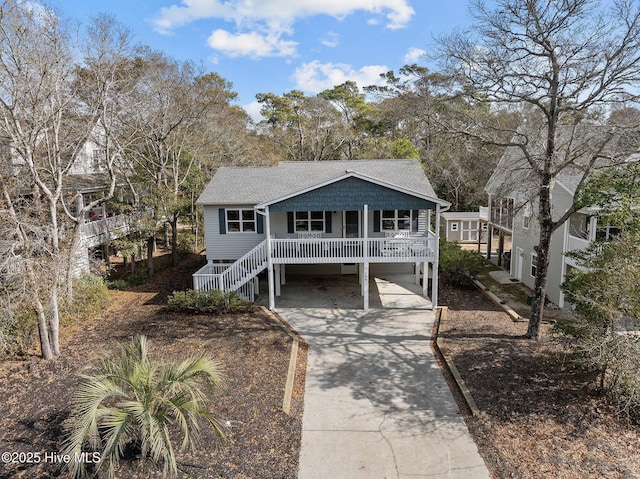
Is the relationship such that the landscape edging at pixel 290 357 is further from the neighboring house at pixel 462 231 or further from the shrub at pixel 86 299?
the neighboring house at pixel 462 231

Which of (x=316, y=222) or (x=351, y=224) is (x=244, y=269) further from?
(x=351, y=224)

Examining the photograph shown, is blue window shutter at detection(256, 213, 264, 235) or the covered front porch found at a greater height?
blue window shutter at detection(256, 213, 264, 235)

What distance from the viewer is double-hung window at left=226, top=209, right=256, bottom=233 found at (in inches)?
702

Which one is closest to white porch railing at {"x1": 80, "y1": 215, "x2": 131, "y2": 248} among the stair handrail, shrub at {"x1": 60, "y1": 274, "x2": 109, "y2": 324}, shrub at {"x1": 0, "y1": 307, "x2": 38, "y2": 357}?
shrub at {"x1": 60, "y1": 274, "x2": 109, "y2": 324}

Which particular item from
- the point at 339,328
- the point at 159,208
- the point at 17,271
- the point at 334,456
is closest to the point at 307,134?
the point at 159,208

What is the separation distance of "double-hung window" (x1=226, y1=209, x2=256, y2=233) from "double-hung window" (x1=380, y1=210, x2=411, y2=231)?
229 inches

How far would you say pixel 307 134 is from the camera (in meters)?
44.1

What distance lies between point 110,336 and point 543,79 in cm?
1488

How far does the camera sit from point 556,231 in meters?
17.3

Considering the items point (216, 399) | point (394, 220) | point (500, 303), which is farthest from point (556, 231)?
point (216, 399)

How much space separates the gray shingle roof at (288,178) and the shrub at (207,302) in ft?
14.4

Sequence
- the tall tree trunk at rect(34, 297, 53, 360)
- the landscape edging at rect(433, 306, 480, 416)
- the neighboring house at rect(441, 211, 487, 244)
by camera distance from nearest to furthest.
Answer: the landscape edging at rect(433, 306, 480, 416), the tall tree trunk at rect(34, 297, 53, 360), the neighboring house at rect(441, 211, 487, 244)

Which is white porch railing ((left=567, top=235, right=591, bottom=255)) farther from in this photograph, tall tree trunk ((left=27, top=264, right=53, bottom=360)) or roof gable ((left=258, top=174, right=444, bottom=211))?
tall tree trunk ((left=27, top=264, right=53, bottom=360))

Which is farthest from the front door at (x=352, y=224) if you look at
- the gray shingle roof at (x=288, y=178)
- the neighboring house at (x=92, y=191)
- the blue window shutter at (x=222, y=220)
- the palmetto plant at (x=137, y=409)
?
the neighboring house at (x=92, y=191)
